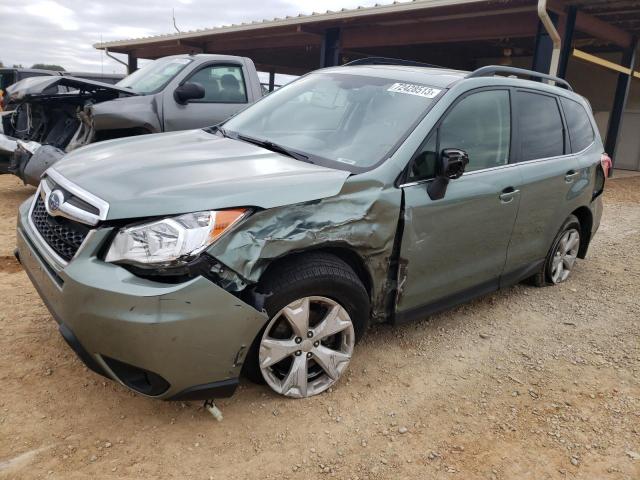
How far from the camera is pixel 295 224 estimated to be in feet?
8.05

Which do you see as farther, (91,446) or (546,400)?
(546,400)

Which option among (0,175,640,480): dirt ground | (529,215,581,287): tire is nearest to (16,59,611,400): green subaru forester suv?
(0,175,640,480): dirt ground

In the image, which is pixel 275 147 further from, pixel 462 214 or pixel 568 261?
pixel 568 261

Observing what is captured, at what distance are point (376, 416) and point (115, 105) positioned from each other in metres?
4.64

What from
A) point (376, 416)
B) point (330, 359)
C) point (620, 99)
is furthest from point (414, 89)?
point (620, 99)

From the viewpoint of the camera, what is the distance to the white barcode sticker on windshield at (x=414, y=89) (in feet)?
10.5

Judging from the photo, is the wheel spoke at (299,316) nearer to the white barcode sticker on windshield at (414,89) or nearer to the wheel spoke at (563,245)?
the white barcode sticker on windshield at (414,89)

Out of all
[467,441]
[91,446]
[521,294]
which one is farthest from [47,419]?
[521,294]

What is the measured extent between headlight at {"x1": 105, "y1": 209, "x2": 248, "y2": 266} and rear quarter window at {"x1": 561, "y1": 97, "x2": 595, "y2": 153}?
3.42 m

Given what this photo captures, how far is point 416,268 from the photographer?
305cm

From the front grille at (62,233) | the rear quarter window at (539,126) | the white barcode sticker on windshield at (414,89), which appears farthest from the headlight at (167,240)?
the rear quarter window at (539,126)

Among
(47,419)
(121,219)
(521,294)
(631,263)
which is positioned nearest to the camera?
(121,219)

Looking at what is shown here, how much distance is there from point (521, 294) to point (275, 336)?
275 centimetres

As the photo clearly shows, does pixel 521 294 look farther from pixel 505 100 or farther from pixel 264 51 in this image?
pixel 264 51
